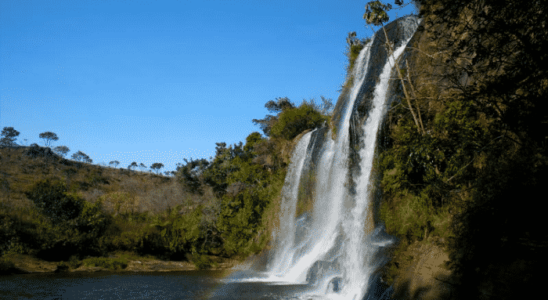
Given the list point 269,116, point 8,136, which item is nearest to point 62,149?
point 8,136

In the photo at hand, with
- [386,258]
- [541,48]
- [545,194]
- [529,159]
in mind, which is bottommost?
[386,258]

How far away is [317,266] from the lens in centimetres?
1532

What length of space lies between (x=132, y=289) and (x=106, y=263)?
9464 mm

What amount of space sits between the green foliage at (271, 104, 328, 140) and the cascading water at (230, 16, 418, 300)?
506cm

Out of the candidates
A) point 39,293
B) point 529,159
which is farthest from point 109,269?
point 529,159

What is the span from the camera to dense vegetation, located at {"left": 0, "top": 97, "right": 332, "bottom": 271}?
2361 centimetres

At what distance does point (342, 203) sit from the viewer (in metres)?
16.6

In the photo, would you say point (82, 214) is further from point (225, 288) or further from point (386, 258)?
point (386, 258)

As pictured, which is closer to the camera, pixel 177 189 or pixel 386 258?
pixel 386 258

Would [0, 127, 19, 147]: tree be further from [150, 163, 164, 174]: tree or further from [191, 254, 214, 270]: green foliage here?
[191, 254, 214, 270]: green foliage

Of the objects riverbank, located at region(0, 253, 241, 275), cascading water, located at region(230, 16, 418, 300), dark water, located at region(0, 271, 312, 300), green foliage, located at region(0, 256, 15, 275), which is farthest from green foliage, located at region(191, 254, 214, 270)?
green foliage, located at region(0, 256, 15, 275)

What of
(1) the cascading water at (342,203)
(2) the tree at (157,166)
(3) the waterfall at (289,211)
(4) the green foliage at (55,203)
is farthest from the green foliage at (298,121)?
(2) the tree at (157,166)

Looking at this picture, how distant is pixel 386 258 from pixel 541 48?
26.3 ft

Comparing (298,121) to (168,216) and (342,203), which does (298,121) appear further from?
(342,203)
